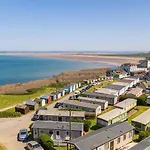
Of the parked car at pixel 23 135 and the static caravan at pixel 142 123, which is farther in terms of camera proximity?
the static caravan at pixel 142 123

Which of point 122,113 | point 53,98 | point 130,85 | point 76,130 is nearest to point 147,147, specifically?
point 76,130

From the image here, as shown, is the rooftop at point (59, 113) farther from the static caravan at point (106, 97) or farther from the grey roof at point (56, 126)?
the static caravan at point (106, 97)

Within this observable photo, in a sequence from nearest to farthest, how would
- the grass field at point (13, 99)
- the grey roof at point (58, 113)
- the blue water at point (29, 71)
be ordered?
the grey roof at point (58, 113), the grass field at point (13, 99), the blue water at point (29, 71)

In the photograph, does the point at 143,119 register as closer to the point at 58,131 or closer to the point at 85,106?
the point at 85,106

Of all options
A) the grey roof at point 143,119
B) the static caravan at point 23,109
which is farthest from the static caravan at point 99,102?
the static caravan at point 23,109

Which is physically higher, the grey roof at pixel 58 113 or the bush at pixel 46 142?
the grey roof at pixel 58 113

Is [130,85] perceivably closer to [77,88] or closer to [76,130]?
[77,88]

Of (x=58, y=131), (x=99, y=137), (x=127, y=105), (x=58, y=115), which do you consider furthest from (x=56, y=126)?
(x=127, y=105)
